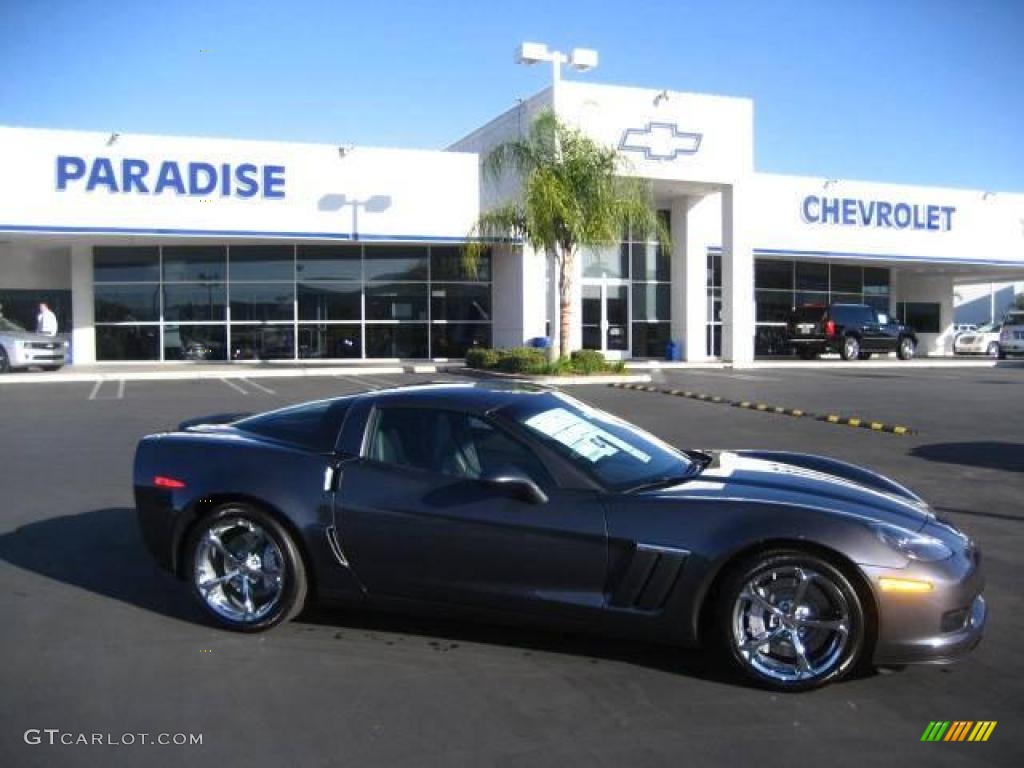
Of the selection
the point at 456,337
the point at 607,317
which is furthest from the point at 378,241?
the point at 607,317

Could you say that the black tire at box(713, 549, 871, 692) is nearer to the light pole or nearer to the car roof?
the car roof

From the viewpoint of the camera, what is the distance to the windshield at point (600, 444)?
4691 millimetres

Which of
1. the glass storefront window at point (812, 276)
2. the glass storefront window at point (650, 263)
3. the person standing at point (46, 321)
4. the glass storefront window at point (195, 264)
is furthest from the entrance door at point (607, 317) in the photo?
the person standing at point (46, 321)

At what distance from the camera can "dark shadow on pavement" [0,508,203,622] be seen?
557cm

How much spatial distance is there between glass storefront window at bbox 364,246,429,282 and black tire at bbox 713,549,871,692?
1044 inches

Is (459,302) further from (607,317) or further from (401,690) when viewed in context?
(401,690)

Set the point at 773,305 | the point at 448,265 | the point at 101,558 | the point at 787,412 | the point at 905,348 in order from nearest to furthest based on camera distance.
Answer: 1. the point at 101,558
2. the point at 787,412
3. the point at 448,265
4. the point at 905,348
5. the point at 773,305

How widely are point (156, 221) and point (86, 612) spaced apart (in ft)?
73.5

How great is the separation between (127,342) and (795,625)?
27986 millimetres

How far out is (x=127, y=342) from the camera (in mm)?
28969

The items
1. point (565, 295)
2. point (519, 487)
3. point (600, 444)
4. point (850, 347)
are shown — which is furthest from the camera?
point (850, 347)

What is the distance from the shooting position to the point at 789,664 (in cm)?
423

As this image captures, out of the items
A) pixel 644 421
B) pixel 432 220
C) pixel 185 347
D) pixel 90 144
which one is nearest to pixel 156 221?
pixel 90 144

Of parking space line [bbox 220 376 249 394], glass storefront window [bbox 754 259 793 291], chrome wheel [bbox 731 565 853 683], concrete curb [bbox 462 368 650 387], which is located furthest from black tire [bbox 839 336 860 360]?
chrome wheel [bbox 731 565 853 683]
